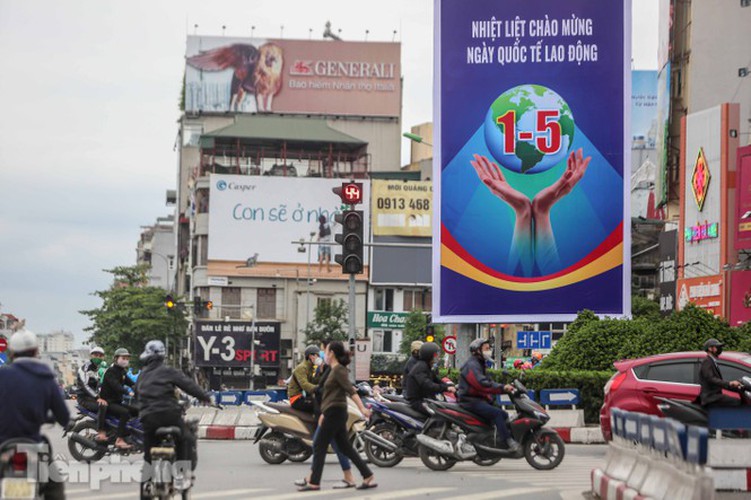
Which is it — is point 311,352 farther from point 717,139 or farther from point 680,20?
point 680,20

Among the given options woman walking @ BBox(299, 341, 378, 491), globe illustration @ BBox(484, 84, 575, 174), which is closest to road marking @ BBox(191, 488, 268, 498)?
woman walking @ BBox(299, 341, 378, 491)

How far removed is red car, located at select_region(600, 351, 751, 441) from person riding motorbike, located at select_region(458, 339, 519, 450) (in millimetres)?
2964

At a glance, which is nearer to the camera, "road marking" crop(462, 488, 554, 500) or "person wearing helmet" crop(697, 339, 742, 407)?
"road marking" crop(462, 488, 554, 500)

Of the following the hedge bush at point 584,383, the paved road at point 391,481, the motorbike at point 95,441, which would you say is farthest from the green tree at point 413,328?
the motorbike at point 95,441

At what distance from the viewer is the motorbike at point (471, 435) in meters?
19.4

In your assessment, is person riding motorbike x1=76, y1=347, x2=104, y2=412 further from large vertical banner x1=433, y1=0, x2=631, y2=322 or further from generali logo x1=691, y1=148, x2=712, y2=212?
generali logo x1=691, y1=148, x2=712, y2=212

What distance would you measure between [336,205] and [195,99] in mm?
18234

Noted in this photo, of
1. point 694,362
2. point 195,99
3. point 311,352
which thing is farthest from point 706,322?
point 195,99

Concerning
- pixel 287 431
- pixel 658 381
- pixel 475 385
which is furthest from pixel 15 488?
pixel 658 381

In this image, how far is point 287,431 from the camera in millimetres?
20594

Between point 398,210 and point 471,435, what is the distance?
Answer: 3584 inches

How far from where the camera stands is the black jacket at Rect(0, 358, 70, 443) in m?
10.8

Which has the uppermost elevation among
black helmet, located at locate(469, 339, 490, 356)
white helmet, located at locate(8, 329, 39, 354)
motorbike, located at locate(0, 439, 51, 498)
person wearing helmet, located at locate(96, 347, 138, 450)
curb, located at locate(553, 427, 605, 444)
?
white helmet, located at locate(8, 329, 39, 354)

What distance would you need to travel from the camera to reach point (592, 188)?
41.5 meters
